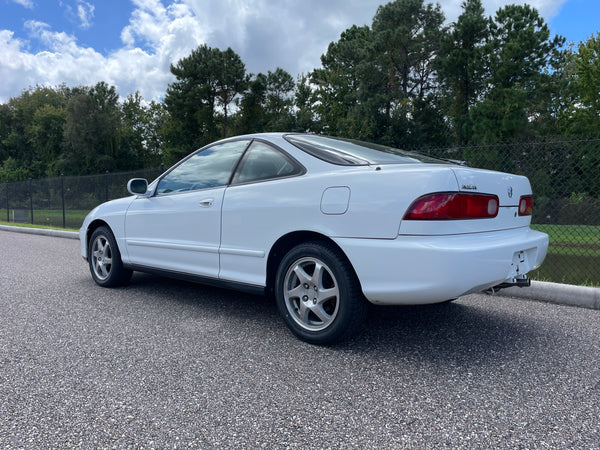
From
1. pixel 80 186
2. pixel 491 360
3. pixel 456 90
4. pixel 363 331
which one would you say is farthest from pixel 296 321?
pixel 456 90

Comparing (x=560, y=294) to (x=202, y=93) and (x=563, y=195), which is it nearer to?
(x=563, y=195)

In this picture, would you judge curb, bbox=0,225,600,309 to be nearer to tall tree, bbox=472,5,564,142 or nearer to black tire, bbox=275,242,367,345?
black tire, bbox=275,242,367,345

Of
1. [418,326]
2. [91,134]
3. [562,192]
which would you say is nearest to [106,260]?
[418,326]

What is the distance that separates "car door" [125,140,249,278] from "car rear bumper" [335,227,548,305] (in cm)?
136

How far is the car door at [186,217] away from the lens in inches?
146

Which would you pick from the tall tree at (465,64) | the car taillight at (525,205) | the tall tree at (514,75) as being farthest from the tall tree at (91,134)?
the car taillight at (525,205)

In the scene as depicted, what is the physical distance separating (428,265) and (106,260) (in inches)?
147

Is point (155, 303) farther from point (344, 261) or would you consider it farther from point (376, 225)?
point (376, 225)

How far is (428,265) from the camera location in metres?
2.51

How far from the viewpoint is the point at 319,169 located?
3105 millimetres

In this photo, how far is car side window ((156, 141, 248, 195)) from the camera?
3.80 meters

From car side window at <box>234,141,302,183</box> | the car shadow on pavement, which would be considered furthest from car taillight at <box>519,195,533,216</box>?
car side window at <box>234,141,302,183</box>

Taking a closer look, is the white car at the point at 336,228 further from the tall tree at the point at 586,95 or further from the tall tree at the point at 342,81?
the tall tree at the point at 586,95

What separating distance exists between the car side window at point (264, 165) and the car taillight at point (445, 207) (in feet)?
3.22
